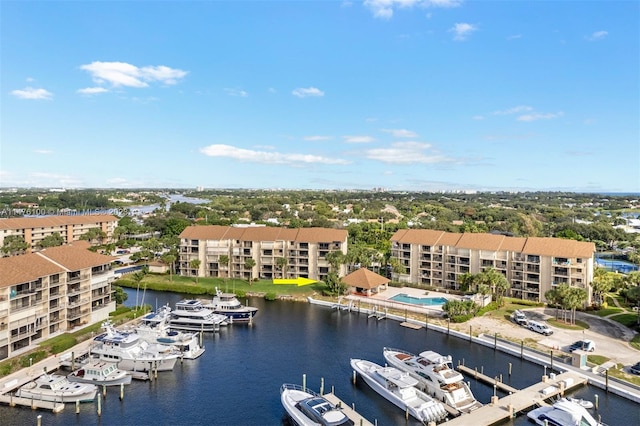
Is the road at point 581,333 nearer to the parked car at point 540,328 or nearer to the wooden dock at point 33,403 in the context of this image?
the parked car at point 540,328

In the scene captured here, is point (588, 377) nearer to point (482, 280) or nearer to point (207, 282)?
point (482, 280)

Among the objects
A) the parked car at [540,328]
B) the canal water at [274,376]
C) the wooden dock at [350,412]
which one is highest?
the parked car at [540,328]

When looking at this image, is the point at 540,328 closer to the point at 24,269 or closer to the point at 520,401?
the point at 520,401

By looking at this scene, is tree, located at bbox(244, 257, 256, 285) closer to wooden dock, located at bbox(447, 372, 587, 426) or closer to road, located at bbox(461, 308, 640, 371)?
road, located at bbox(461, 308, 640, 371)

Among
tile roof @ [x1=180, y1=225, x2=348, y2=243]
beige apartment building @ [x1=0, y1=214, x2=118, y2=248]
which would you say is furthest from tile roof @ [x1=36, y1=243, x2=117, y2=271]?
beige apartment building @ [x1=0, y1=214, x2=118, y2=248]

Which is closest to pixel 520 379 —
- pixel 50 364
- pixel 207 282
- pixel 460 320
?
pixel 460 320

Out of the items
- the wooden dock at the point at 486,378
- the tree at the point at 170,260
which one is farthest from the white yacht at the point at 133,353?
the tree at the point at 170,260

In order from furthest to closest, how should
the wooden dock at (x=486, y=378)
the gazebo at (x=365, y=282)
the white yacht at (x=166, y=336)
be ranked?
the gazebo at (x=365, y=282)
the white yacht at (x=166, y=336)
the wooden dock at (x=486, y=378)
